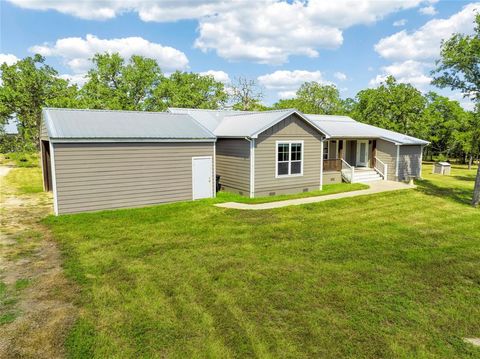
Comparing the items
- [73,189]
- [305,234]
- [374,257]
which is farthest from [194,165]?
[374,257]

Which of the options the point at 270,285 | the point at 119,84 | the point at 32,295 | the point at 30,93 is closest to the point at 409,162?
the point at 270,285

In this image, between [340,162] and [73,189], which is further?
[340,162]

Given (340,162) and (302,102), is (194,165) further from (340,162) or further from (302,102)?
(302,102)

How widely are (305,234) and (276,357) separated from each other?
21.0 feet

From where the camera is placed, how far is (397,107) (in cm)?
3953

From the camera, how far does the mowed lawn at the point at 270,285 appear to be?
507 centimetres

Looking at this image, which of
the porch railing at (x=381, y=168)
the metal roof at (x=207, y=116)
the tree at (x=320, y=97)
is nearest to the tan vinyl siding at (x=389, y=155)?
the porch railing at (x=381, y=168)

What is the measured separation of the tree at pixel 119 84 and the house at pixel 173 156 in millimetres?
21833

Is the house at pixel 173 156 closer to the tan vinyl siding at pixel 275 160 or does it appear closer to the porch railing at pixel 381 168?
the tan vinyl siding at pixel 275 160

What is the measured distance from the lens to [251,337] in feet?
17.0

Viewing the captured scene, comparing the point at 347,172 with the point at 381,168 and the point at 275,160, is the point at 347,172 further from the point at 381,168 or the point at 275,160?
the point at 275,160

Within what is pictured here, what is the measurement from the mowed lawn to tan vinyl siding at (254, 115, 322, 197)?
157 inches

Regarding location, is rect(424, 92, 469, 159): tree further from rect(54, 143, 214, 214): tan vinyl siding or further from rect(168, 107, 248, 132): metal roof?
rect(54, 143, 214, 214): tan vinyl siding

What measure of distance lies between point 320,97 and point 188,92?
25.2 m
